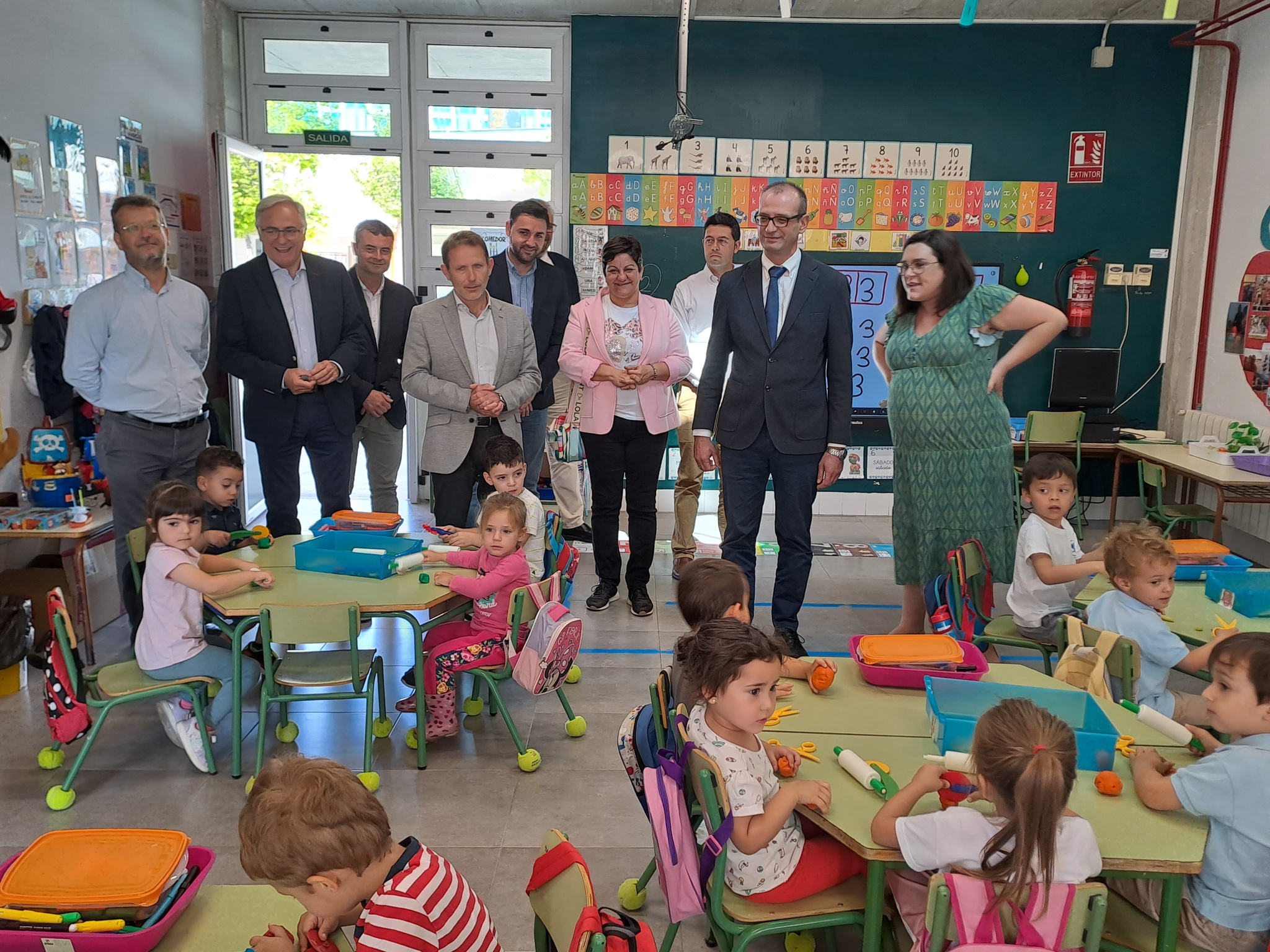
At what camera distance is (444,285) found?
7480 millimetres

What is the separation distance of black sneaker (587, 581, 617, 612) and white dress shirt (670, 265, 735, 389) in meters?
1.29

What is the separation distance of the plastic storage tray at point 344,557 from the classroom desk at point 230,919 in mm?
1856

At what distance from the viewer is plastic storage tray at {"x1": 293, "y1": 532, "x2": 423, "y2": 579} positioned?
3.50 meters

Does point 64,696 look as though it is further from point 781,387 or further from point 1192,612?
point 1192,612

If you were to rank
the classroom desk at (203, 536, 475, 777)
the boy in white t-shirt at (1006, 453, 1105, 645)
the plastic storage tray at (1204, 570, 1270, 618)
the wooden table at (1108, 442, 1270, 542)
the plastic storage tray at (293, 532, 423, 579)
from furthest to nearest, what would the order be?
the wooden table at (1108, 442, 1270, 542) → the boy in white t-shirt at (1006, 453, 1105, 645) → the plastic storage tray at (293, 532, 423, 579) → the classroom desk at (203, 536, 475, 777) → the plastic storage tray at (1204, 570, 1270, 618)

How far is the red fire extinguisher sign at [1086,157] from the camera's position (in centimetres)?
726

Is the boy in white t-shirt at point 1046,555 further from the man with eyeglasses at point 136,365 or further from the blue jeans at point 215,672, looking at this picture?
the man with eyeglasses at point 136,365

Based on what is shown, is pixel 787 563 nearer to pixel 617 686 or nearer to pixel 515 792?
pixel 617 686

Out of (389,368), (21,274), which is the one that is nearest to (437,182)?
(389,368)

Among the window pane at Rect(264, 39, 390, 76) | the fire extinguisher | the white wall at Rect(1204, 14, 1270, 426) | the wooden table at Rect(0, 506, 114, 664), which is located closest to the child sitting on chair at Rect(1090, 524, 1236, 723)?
the wooden table at Rect(0, 506, 114, 664)

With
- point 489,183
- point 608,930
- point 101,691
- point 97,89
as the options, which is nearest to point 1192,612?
point 608,930

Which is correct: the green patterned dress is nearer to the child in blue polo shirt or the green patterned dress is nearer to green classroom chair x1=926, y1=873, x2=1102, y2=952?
the child in blue polo shirt

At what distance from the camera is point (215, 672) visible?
3.40 meters

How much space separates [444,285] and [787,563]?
13.6ft
